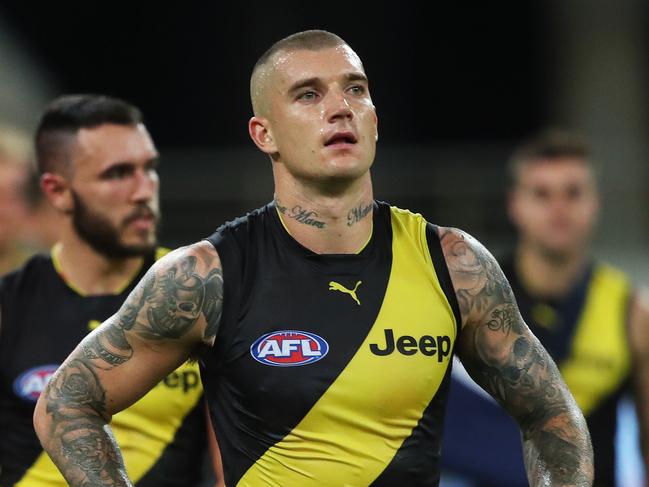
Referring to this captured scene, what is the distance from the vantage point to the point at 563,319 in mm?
6988

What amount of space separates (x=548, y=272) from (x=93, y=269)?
9.11ft

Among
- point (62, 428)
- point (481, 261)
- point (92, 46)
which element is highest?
point (481, 261)

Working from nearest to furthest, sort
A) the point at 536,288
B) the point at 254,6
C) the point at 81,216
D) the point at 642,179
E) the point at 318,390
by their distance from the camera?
the point at 318,390
the point at 81,216
the point at 536,288
the point at 642,179
the point at 254,6

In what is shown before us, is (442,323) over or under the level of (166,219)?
over

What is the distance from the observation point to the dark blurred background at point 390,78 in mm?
15289

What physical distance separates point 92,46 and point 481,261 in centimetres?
1514

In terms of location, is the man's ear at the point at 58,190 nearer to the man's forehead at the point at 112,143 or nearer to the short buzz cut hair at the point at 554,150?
the man's forehead at the point at 112,143

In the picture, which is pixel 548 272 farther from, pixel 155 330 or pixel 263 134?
pixel 155 330

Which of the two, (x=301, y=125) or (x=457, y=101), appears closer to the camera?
(x=301, y=125)

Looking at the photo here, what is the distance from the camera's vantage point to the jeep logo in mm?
3975

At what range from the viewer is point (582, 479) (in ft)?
13.4

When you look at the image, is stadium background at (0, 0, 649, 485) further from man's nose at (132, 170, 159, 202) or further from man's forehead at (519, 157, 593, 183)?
man's nose at (132, 170, 159, 202)

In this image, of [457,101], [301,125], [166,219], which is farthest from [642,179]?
[301,125]

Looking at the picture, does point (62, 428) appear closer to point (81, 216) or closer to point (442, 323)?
point (442, 323)
